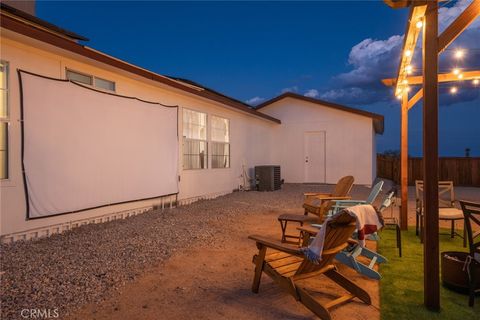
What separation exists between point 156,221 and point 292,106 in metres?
9.46

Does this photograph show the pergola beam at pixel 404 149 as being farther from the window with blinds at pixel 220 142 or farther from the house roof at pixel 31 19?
the house roof at pixel 31 19

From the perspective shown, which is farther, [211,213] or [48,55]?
[211,213]

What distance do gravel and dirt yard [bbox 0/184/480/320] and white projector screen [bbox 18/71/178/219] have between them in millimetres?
607

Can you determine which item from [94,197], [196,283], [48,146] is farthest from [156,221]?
[196,283]

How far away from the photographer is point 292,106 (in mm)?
13484

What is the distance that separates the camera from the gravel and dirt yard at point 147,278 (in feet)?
8.09

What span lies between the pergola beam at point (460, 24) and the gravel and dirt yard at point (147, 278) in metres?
2.34

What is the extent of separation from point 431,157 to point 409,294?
129 cm

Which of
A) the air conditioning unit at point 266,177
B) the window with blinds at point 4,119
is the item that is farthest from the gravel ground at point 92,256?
the air conditioning unit at point 266,177

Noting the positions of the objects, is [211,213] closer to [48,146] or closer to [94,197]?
[94,197]

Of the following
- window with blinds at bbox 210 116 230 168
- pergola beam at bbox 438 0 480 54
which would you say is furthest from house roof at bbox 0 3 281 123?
pergola beam at bbox 438 0 480 54

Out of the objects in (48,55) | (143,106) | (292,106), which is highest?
(292,106)

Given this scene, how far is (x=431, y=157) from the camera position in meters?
2.54

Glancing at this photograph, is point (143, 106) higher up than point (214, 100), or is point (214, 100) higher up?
point (214, 100)
